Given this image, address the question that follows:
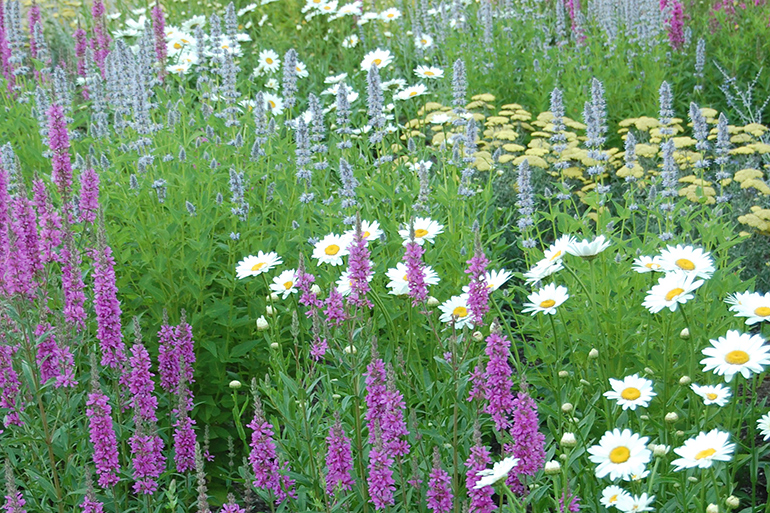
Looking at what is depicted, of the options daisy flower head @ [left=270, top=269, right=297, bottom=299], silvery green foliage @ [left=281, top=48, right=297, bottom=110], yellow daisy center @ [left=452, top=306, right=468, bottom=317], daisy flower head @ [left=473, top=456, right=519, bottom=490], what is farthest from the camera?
silvery green foliage @ [left=281, top=48, right=297, bottom=110]

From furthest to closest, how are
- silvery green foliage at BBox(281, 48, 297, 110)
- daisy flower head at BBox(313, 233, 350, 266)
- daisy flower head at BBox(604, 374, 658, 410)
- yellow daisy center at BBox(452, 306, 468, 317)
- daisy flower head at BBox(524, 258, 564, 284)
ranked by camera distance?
silvery green foliage at BBox(281, 48, 297, 110) → daisy flower head at BBox(313, 233, 350, 266) → yellow daisy center at BBox(452, 306, 468, 317) → daisy flower head at BBox(524, 258, 564, 284) → daisy flower head at BBox(604, 374, 658, 410)

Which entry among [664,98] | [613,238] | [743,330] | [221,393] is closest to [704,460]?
[743,330]

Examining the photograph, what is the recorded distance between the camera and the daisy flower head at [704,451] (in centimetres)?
217

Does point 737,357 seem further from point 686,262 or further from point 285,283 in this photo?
point 285,283

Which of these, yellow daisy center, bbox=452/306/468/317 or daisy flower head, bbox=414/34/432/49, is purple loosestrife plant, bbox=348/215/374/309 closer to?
yellow daisy center, bbox=452/306/468/317

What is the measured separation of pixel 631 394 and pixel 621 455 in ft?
1.09

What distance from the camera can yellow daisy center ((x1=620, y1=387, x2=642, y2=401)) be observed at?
258cm

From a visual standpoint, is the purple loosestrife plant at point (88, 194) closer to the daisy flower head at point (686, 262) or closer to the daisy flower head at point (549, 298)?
the daisy flower head at point (549, 298)

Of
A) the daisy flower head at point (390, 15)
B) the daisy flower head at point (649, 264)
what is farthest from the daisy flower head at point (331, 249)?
the daisy flower head at point (390, 15)

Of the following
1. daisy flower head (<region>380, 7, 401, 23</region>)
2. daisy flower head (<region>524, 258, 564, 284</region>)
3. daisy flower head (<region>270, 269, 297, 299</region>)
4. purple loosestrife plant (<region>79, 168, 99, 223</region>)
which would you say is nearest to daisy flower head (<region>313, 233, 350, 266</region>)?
daisy flower head (<region>270, 269, 297, 299</region>)

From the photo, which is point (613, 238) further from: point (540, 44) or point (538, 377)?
point (540, 44)

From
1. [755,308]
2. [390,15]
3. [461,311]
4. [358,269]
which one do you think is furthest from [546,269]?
[390,15]

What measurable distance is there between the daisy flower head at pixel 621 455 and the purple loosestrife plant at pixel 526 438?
17 centimetres

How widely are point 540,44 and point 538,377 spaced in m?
5.07
